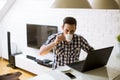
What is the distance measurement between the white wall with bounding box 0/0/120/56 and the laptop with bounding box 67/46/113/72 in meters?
1.22

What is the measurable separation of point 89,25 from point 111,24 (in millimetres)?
417

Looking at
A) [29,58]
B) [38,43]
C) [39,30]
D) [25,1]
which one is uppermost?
[25,1]

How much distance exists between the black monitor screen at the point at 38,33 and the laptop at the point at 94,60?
2035 mm

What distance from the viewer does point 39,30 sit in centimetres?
401

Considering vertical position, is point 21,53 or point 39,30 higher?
point 39,30

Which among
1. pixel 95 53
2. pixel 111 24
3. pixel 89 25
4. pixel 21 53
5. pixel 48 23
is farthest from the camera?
pixel 21 53

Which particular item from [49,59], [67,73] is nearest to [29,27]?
[49,59]

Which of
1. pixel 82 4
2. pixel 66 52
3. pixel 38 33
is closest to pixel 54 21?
pixel 38 33

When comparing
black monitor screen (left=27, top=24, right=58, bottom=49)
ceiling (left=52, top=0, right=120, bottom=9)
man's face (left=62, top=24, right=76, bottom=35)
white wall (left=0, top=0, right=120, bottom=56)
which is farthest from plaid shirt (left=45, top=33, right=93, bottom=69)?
black monitor screen (left=27, top=24, right=58, bottom=49)

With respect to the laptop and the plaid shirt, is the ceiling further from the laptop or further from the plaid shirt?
the plaid shirt

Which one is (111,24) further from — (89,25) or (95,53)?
(95,53)

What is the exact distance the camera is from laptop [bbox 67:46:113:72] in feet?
4.92

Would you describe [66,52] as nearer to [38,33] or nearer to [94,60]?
[94,60]

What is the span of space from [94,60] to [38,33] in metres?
2.62
